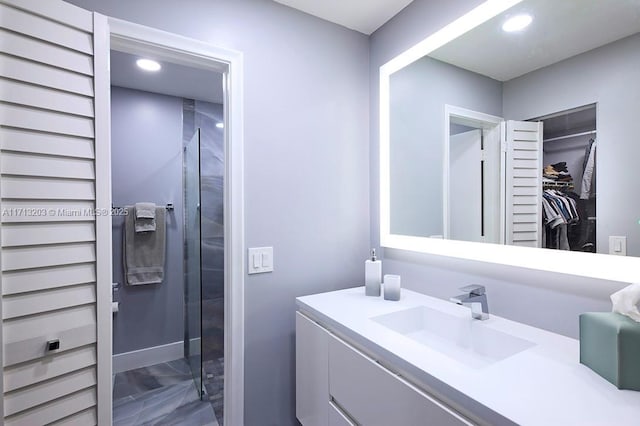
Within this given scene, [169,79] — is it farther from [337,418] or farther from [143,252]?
[337,418]

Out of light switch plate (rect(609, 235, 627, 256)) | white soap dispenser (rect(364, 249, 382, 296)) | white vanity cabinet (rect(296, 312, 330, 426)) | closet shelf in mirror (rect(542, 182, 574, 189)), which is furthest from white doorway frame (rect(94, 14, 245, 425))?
light switch plate (rect(609, 235, 627, 256))

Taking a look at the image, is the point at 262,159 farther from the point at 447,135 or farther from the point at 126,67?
the point at 126,67

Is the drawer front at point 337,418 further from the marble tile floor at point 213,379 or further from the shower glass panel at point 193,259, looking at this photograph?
the shower glass panel at point 193,259

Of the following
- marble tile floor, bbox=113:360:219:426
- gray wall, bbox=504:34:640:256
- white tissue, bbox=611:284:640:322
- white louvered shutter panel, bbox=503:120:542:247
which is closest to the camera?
white tissue, bbox=611:284:640:322

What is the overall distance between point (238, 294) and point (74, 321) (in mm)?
594

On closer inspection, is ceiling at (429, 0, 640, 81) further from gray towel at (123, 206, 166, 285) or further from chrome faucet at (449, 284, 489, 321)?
gray towel at (123, 206, 166, 285)

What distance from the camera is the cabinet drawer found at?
760 millimetres

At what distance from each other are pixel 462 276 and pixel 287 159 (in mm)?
981

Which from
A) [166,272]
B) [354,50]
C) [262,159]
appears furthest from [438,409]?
[166,272]

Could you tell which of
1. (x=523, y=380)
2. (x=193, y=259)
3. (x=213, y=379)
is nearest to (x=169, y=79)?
(x=193, y=259)

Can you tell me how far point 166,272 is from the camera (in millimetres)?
2654

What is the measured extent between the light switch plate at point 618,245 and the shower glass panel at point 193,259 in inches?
83.6

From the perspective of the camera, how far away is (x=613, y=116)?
3.03 ft

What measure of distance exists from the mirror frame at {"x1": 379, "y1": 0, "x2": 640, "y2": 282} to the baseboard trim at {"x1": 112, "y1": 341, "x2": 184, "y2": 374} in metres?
2.15
